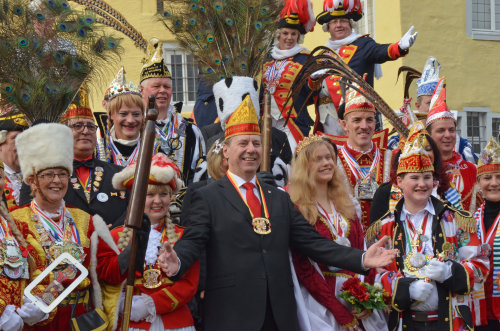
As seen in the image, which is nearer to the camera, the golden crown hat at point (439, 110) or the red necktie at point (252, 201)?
the red necktie at point (252, 201)

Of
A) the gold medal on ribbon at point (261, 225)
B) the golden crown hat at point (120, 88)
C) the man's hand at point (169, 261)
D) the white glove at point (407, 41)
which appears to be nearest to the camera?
the man's hand at point (169, 261)

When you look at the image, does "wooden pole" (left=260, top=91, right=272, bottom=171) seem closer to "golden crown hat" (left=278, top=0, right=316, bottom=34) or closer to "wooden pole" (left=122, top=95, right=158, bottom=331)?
"wooden pole" (left=122, top=95, right=158, bottom=331)

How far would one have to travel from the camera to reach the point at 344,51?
1236 centimetres

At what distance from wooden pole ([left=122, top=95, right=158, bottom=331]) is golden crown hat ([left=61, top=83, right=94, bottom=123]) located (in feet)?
6.33

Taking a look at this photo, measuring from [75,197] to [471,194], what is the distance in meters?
4.22

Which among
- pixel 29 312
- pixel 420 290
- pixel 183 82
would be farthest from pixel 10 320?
pixel 183 82

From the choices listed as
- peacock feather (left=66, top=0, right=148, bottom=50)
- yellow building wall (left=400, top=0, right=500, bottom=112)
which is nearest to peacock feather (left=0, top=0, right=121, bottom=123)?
peacock feather (left=66, top=0, right=148, bottom=50)

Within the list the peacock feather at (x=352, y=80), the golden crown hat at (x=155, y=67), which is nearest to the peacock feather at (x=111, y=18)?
the golden crown hat at (x=155, y=67)

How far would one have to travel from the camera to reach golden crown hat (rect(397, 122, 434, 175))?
8.03 metres

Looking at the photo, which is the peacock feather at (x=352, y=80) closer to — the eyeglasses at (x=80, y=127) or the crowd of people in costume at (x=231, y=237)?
the crowd of people in costume at (x=231, y=237)

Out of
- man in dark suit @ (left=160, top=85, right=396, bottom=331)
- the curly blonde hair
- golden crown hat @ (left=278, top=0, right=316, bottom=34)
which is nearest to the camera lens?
man in dark suit @ (left=160, top=85, right=396, bottom=331)

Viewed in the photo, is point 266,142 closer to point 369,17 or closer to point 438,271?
point 438,271

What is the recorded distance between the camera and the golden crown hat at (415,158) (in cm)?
803

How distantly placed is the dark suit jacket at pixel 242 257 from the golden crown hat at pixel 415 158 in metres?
1.11
